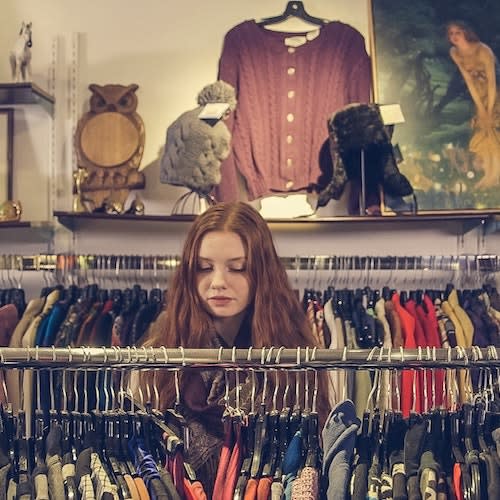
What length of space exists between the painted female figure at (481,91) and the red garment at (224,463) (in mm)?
→ 1906

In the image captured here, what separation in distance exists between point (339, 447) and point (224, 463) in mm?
231

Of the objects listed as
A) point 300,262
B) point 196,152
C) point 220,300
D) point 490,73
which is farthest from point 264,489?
point 490,73

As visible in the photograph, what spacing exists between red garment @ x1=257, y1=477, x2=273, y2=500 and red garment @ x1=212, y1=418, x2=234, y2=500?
8 centimetres

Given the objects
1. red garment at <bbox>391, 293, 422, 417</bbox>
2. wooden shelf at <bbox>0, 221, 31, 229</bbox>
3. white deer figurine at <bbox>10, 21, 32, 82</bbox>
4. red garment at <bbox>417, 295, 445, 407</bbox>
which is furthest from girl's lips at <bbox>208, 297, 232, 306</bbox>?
white deer figurine at <bbox>10, 21, 32, 82</bbox>

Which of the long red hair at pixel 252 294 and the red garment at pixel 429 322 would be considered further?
the red garment at pixel 429 322

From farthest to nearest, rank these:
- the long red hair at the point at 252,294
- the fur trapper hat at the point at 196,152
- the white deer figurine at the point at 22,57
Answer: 1. the white deer figurine at the point at 22,57
2. the fur trapper hat at the point at 196,152
3. the long red hair at the point at 252,294

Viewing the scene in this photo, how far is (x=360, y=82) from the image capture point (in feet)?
11.2

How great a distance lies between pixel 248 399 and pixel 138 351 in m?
0.48

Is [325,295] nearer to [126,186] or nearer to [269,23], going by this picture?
[126,186]

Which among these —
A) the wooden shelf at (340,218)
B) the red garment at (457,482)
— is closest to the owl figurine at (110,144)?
the wooden shelf at (340,218)

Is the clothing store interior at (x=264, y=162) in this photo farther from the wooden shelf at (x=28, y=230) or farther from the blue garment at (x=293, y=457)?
the blue garment at (x=293, y=457)

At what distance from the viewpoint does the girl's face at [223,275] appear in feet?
7.78

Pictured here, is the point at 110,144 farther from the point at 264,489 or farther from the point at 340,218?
the point at 264,489

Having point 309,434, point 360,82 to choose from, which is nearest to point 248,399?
point 309,434
